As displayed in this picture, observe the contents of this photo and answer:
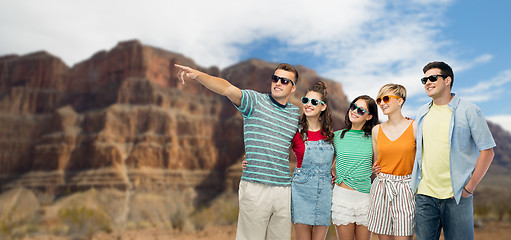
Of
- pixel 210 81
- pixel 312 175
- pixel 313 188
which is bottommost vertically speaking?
pixel 313 188

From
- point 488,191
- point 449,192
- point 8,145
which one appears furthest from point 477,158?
point 8,145

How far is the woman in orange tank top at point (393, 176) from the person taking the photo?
3488 millimetres

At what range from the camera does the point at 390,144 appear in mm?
3566

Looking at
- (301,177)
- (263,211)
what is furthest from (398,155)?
(263,211)

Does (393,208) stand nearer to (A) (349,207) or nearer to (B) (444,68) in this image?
(A) (349,207)

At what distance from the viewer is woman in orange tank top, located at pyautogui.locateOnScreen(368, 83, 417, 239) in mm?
3488

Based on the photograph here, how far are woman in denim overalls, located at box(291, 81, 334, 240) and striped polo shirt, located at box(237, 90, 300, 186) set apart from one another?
0.49ft

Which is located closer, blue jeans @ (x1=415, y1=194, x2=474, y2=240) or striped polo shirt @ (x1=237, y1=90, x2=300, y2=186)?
blue jeans @ (x1=415, y1=194, x2=474, y2=240)

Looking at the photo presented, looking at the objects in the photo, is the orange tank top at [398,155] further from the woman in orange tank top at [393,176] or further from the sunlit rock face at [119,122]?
the sunlit rock face at [119,122]

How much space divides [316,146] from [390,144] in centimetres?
66

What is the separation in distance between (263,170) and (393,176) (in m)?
1.16

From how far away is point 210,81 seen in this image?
3.38 metres

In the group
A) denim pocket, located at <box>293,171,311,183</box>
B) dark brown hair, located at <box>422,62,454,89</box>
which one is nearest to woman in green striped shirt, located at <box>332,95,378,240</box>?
denim pocket, located at <box>293,171,311,183</box>

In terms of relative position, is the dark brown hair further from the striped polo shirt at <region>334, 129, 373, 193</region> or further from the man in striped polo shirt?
the man in striped polo shirt
